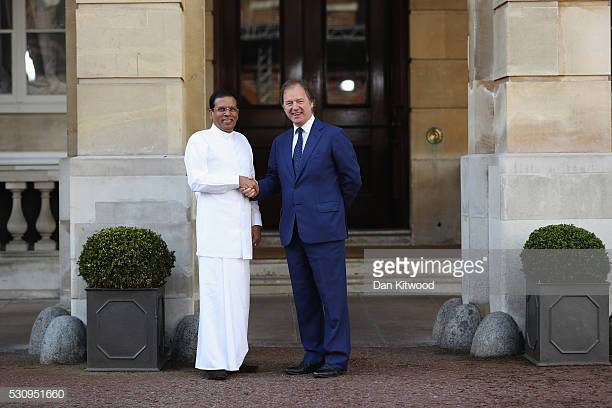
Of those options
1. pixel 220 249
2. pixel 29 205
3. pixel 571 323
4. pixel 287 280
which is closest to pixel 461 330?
pixel 571 323

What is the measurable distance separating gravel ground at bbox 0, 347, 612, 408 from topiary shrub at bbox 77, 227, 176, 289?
0.62 meters

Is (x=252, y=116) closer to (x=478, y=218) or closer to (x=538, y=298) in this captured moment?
(x=478, y=218)

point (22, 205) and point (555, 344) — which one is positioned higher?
point (22, 205)

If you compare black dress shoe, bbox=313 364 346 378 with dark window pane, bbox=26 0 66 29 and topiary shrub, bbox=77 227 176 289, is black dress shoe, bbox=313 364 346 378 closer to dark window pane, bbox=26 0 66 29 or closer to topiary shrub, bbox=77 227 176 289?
topiary shrub, bbox=77 227 176 289

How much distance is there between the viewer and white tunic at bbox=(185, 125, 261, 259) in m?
6.84

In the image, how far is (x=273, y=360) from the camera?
295 inches

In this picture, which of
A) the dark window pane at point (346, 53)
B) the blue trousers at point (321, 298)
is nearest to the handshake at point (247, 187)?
the blue trousers at point (321, 298)

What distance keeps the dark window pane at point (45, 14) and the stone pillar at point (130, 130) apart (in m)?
4.67

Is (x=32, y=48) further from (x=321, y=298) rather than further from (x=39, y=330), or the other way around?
(x=321, y=298)

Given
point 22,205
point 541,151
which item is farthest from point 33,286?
point 541,151

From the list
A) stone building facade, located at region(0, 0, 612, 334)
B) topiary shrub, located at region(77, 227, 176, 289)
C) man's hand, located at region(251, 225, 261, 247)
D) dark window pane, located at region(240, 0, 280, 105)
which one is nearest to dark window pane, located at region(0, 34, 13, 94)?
dark window pane, located at region(240, 0, 280, 105)

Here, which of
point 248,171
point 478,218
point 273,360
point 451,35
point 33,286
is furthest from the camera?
point 451,35

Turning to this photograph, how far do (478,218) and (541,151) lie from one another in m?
0.80

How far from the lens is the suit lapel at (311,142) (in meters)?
6.87
